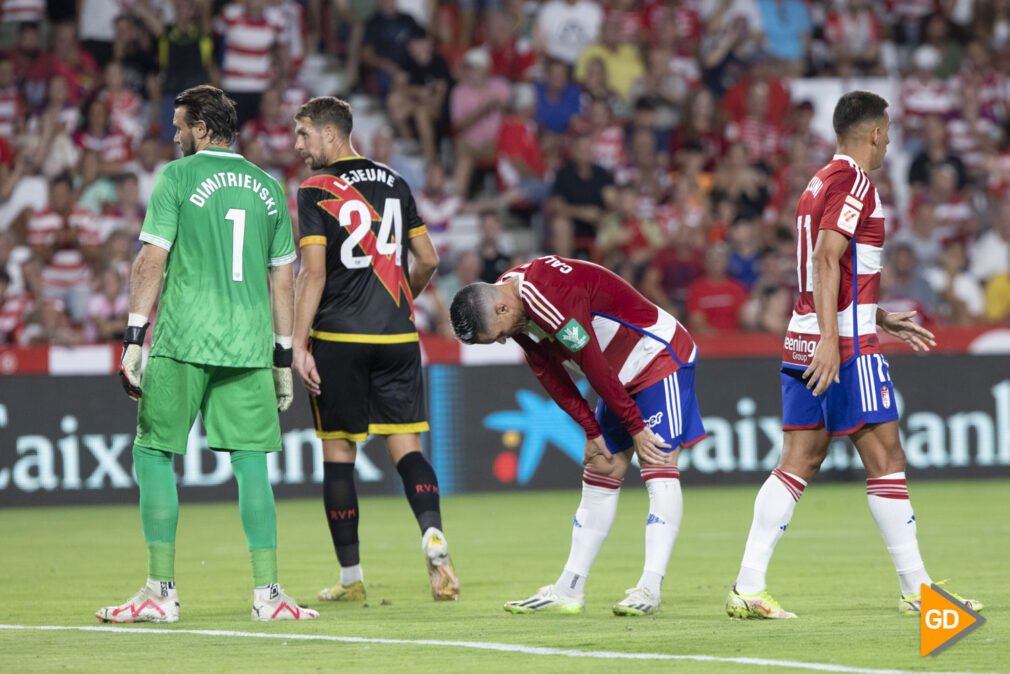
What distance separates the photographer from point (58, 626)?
773 centimetres

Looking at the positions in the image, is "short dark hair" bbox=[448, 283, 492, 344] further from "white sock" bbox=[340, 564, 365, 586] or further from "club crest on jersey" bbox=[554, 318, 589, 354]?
"white sock" bbox=[340, 564, 365, 586]

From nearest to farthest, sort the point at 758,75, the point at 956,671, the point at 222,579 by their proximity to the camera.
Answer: the point at 956,671, the point at 222,579, the point at 758,75

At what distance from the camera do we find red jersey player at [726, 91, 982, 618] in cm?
749

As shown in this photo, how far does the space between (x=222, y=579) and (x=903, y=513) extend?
4.33 meters

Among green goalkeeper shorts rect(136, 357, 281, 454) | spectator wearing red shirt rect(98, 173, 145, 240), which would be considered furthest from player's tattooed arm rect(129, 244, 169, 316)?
spectator wearing red shirt rect(98, 173, 145, 240)

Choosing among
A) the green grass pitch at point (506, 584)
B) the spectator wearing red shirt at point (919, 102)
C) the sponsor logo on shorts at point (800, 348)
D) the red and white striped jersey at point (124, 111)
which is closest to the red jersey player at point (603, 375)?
the green grass pitch at point (506, 584)

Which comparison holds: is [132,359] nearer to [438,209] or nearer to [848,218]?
[848,218]

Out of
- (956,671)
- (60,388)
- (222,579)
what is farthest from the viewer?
(60,388)

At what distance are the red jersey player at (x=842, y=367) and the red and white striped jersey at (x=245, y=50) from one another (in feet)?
41.4

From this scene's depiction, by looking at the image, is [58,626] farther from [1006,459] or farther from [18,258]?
[1006,459]

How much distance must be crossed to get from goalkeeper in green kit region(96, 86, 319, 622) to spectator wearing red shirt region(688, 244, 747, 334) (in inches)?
419

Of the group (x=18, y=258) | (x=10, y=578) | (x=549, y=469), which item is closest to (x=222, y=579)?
(x=10, y=578)

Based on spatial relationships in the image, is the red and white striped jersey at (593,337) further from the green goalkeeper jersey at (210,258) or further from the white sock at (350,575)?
the white sock at (350,575)

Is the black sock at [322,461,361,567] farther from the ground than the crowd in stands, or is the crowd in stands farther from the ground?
the crowd in stands
